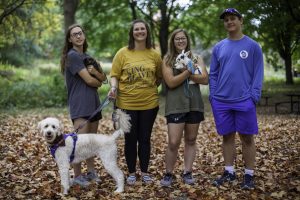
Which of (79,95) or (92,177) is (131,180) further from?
(79,95)

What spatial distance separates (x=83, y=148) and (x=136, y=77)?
1.20 m

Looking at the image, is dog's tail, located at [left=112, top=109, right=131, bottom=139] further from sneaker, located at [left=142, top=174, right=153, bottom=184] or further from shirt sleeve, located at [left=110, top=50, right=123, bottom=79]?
sneaker, located at [left=142, top=174, right=153, bottom=184]

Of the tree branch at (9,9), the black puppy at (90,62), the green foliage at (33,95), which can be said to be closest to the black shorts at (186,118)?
the black puppy at (90,62)

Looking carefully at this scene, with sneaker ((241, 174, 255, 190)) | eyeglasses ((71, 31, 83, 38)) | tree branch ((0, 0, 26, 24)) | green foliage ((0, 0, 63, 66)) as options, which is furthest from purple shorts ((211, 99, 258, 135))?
green foliage ((0, 0, 63, 66))

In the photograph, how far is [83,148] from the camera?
5.12m

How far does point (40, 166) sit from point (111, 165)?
7.40 ft

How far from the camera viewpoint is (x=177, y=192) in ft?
17.1

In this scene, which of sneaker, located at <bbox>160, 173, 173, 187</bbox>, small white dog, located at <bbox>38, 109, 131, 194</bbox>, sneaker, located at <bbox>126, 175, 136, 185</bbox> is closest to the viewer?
small white dog, located at <bbox>38, 109, 131, 194</bbox>

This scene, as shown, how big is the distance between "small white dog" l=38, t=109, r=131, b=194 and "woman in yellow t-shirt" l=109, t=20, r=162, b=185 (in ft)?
0.90

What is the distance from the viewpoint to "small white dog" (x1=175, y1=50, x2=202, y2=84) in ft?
16.9

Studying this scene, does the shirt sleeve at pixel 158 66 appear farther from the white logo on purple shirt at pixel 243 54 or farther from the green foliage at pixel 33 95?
the green foliage at pixel 33 95

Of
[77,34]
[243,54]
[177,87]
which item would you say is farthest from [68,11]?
[243,54]

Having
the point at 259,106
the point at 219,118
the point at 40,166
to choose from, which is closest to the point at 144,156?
the point at 219,118

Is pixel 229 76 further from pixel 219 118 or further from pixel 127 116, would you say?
pixel 127 116
